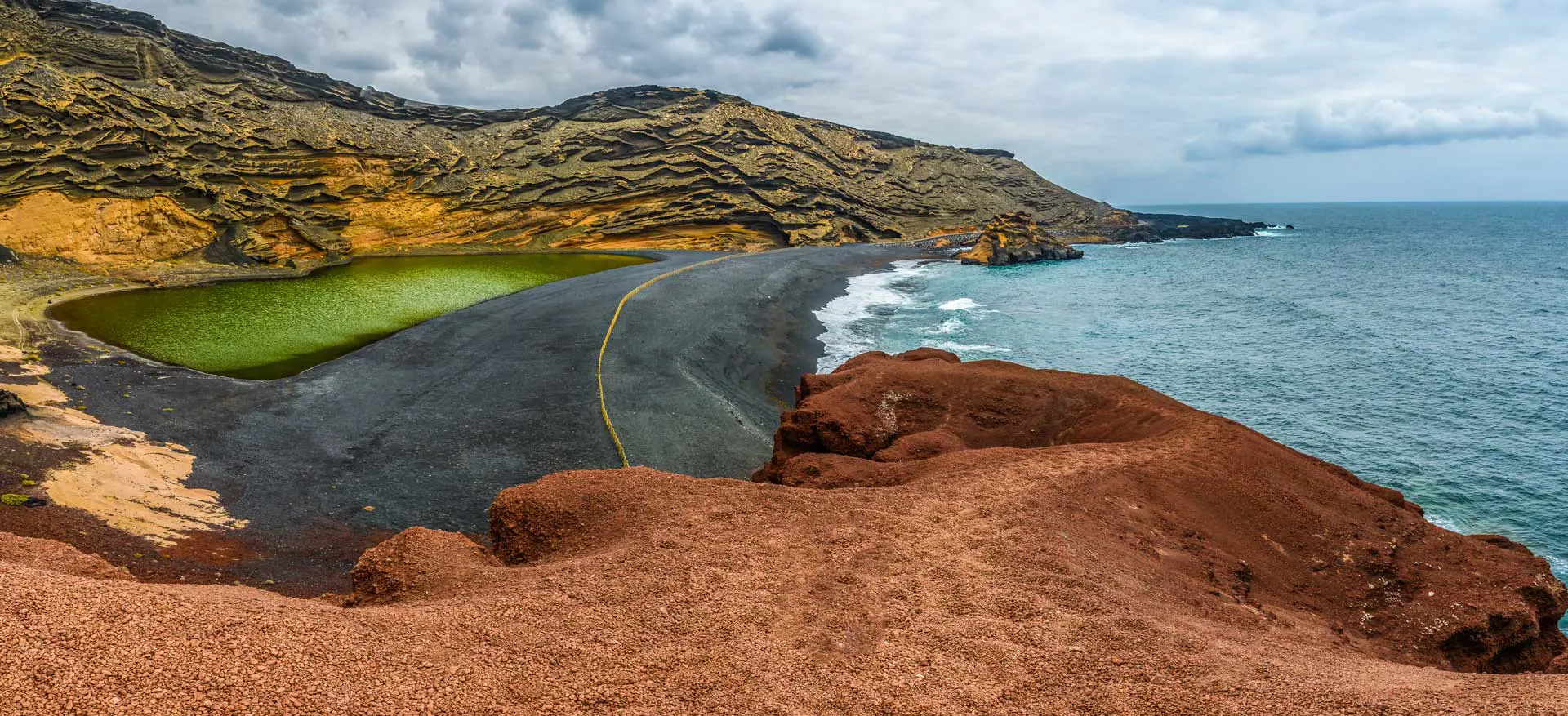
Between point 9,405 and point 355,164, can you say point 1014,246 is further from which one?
point 9,405

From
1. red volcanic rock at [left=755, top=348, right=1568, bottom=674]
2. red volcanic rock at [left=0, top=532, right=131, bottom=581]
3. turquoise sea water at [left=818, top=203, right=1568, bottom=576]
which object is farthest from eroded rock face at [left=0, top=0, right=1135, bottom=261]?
red volcanic rock at [left=755, top=348, right=1568, bottom=674]

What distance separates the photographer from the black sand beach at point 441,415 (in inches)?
602

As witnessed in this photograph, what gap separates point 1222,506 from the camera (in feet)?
33.2

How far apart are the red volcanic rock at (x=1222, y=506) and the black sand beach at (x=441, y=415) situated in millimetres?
6063

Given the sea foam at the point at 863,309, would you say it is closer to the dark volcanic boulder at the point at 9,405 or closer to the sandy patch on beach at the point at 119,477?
the sandy patch on beach at the point at 119,477

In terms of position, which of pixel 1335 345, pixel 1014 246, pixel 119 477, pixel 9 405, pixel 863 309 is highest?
pixel 1014 246

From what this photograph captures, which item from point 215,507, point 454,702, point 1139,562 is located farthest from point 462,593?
point 215,507

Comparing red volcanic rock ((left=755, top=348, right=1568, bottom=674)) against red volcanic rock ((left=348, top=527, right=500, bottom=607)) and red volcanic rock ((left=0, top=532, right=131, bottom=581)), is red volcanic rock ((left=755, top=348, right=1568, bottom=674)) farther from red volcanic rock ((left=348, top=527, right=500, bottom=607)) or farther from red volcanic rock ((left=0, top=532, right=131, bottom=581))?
red volcanic rock ((left=0, top=532, right=131, bottom=581))

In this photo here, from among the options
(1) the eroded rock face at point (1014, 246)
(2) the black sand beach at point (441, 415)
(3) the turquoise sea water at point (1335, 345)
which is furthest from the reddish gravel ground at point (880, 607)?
(1) the eroded rock face at point (1014, 246)

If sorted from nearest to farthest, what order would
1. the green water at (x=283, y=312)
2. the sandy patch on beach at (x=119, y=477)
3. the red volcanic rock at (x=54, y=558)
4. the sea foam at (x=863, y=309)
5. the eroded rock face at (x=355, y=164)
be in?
→ the red volcanic rock at (x=54, y=558) → the sandy patch on beach at (x=119, y=477) → the green water at (x=283, y=312) → the sea foam at (x=863, y=309) → the eroded rock face at (x=355, y=164)

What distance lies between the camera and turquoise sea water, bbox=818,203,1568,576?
20531 millimetres

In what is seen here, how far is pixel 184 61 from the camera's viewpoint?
5453 centimetres

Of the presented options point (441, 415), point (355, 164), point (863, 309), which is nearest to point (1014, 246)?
point (863, 309)

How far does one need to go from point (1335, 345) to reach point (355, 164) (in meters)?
65.2
